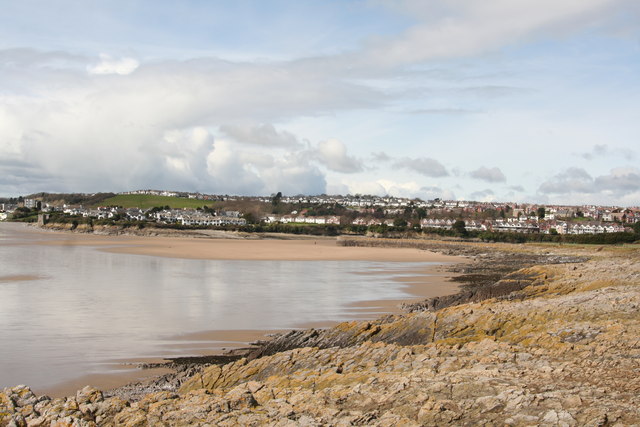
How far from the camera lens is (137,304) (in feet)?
62.2

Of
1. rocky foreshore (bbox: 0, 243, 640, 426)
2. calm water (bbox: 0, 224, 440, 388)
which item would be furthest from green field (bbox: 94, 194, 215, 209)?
rocky foreshore (bbox: 0, 243, 640, 426)

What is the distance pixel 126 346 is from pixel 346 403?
8.03 m

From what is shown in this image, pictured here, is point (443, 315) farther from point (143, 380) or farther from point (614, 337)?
point (143, 380)

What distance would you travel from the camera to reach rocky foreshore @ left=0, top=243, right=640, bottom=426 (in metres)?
5.90

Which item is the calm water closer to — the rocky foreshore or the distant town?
the rocky foreshore

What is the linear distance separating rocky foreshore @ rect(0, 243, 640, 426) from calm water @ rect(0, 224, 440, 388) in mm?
2819

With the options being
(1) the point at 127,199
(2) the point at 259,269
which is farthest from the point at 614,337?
(1) the point at 127,199

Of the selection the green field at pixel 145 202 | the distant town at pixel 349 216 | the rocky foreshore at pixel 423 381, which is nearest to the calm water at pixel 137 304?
the rocky foreshore at pixel 423 381

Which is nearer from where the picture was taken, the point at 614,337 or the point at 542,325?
the point at 614,337

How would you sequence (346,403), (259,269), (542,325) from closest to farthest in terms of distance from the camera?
1. (346,403)
2. (542,325)
3. (259,269)

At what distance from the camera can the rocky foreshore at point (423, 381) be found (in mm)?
5898

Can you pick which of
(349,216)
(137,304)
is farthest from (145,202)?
(137,304)

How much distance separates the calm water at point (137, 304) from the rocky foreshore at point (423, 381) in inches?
111

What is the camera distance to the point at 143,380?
10500 millimetres
